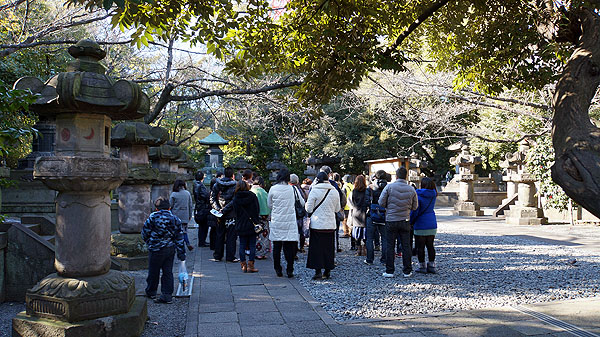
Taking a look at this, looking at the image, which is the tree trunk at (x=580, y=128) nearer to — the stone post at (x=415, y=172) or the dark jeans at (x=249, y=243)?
the dark jeans at (x=249, y=243)

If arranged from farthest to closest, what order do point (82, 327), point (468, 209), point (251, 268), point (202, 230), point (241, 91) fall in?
point (468, 209)
point (202, 230)
point (241, 91)
point (251, 268)
point (82, 327)

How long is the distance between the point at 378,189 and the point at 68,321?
5.81m

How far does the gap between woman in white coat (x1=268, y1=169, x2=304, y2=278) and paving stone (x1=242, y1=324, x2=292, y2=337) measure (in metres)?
2.40

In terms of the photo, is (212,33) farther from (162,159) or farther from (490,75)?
(162,159)

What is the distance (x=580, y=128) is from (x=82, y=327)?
4.58m

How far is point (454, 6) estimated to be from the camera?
7.15 metres

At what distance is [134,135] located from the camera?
805 centimetres

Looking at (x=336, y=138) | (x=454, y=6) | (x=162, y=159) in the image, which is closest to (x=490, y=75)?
(x=454, y=6)

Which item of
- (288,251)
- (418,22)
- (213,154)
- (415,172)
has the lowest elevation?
(288,251)

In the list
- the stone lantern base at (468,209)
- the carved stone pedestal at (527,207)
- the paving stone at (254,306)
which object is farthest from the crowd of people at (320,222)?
the stone lantern base at (468,209)

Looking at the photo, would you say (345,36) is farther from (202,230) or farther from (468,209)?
(468,209)

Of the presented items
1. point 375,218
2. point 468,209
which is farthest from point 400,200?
point 468,209

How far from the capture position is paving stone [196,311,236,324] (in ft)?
16.3

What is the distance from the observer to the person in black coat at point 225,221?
28.6 feet
